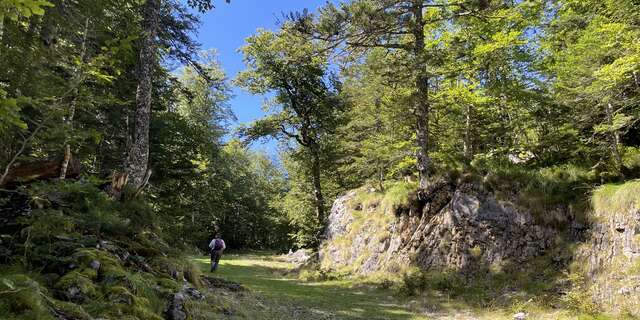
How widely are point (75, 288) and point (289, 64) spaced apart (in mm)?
12238

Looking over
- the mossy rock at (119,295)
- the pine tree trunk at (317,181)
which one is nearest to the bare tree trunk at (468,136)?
the pine tree trunk at (317,181)

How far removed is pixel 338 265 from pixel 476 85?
9177 mm

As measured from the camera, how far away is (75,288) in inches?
Result: 173

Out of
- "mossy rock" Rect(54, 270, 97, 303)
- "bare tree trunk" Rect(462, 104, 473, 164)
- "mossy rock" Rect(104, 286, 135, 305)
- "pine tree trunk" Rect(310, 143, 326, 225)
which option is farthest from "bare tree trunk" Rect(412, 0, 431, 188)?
"mossy rock" Rect(54, 270, 97, 303)

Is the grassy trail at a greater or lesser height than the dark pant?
lesser

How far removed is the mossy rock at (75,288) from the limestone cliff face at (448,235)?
1037cm

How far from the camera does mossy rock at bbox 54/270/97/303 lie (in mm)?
4293

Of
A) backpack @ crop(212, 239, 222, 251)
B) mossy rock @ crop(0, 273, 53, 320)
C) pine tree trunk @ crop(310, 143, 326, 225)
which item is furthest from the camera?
pine tree trunk @ crop(310, 143, 326, 225)

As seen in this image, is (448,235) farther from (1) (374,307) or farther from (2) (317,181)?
(2) (317,181)

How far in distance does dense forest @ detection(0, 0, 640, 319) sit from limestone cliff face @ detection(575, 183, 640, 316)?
0.66 meters

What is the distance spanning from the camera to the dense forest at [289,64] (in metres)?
5.02

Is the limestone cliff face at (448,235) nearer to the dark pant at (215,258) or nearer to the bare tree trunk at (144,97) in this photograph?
the dark pant at (215,258)

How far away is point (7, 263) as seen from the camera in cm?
468

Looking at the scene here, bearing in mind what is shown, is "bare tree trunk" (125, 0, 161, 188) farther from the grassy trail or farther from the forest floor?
the grassy trail
